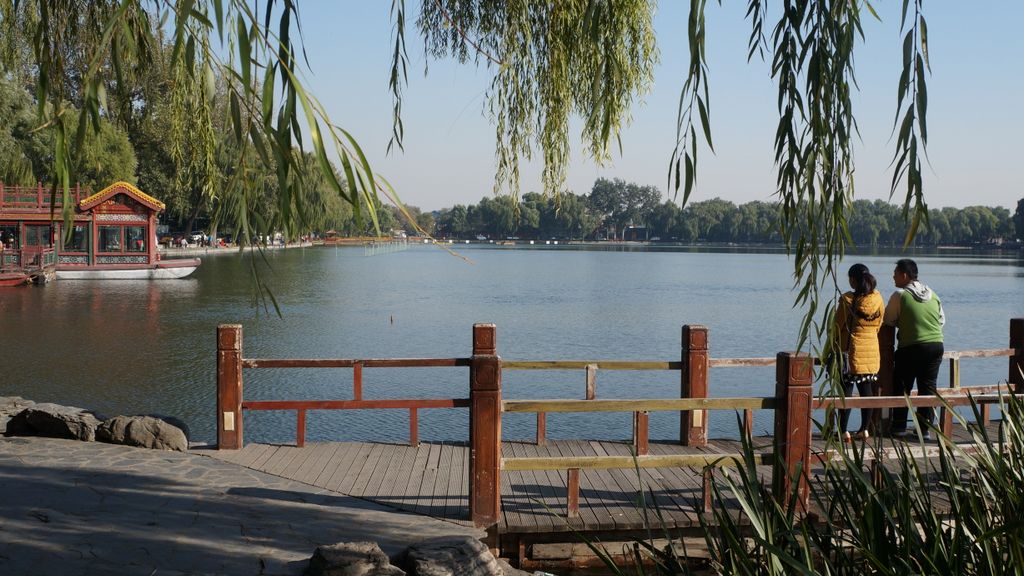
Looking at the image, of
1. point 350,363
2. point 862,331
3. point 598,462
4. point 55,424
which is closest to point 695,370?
point 862,331

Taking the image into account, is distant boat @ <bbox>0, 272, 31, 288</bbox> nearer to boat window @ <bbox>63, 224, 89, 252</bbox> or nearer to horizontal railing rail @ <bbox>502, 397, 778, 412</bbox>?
boat window @ <bbox>63, 224, 89, 252</bbox>

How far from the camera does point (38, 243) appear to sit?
3944cm

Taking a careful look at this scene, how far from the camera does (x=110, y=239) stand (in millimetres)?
41219

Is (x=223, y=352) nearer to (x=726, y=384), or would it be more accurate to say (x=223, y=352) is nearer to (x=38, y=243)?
(x=726, y=384)

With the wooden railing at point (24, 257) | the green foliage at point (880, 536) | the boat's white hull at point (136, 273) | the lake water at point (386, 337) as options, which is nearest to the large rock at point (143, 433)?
the lake water at point (386, 337)

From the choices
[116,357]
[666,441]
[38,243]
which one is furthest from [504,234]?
[666,441]

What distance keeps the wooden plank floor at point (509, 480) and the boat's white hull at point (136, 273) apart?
1383 inches

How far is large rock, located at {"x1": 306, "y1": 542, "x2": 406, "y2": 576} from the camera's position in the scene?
4898 millimetres

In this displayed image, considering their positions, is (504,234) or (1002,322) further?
(504,234)

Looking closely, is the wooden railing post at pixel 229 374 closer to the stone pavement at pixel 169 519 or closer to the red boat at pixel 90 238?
the stone pavement at pixel 169 519

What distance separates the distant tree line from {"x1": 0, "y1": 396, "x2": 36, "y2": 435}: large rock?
351 feet

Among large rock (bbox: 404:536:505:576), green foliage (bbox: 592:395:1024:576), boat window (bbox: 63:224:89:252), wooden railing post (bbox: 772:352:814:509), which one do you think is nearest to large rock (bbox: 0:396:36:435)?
large rock (bbox: 404:536:505:576)

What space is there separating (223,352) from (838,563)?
5.81 metres

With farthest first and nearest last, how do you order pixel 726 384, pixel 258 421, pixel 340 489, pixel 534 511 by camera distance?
1. pixel 726 384
2. pixel 258 421
3. pixel 340 489
4. pixel 534 511
